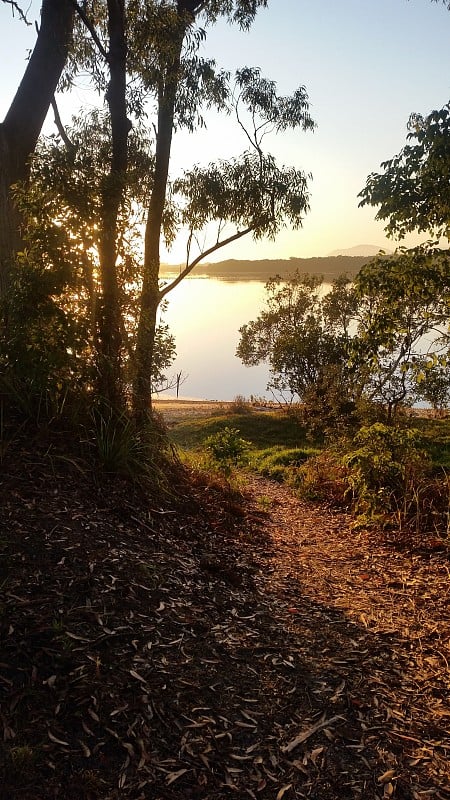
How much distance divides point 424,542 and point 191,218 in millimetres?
7344

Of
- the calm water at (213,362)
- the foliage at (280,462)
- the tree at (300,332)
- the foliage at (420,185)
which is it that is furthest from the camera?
the calm water at (213,362)

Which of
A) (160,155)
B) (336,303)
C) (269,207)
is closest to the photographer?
(160,155)

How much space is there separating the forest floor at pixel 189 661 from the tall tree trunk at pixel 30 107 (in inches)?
129

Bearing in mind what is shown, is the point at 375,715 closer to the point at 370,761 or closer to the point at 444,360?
the point at 370,761

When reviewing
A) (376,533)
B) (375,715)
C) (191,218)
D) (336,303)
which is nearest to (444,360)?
(376,533)

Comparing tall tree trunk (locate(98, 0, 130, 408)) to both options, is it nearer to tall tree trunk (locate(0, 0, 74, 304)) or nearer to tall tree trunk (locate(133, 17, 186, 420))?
tall tree trunk (locate(133, 17, 186, 420))

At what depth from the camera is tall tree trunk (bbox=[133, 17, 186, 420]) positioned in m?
6.52

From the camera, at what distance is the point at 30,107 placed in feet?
24.3

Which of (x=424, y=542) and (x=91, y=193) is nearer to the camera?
(x=91, y=193)

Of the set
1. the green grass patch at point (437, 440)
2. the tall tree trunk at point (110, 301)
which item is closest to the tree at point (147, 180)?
the tall tree trunk at point (110, 301)

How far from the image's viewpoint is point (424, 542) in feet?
21.1

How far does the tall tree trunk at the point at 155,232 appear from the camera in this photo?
6516 millimetres

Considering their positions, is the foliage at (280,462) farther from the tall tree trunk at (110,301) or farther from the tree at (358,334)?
the tall tree trunk at (110,301)

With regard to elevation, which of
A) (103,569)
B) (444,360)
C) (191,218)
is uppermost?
(191,218)
